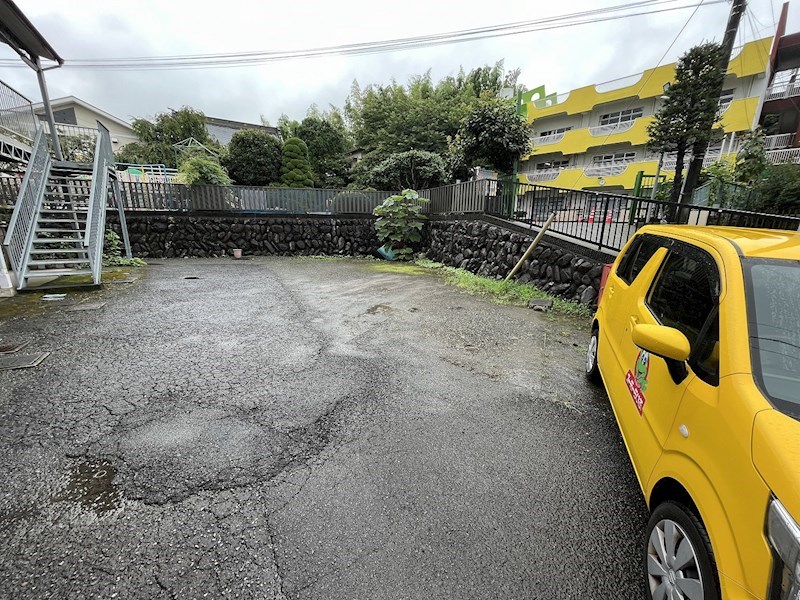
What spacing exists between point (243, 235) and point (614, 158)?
22.0 m

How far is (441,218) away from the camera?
11.3 meters

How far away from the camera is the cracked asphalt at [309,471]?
161cm

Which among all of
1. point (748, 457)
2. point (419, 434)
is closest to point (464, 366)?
point (419, 434)

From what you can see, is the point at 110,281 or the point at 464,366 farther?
the point at 110,281

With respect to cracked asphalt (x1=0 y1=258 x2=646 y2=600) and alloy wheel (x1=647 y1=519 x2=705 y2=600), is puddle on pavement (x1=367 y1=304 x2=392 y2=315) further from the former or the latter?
alloy wheel (x1=647 y1=519 x2=705 y2=600)

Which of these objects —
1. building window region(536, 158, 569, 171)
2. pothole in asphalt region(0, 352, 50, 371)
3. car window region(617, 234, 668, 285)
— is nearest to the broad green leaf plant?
car window region(617, 234, 668, 285)

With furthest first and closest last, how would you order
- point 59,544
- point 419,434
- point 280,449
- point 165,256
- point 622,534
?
point 165,256 → point 419,434 → point 280,449 → point 622,534 → point 59,544

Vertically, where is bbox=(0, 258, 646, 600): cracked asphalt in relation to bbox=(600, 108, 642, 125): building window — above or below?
below

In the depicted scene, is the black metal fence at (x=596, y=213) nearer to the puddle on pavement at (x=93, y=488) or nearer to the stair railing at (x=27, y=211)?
the puddle on pavement at (x=93, y=488)

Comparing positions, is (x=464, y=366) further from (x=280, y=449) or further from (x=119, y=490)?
(x=119, y=490)

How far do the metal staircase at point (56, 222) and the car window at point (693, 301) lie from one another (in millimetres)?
8643

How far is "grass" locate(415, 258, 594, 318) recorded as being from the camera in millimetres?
5824

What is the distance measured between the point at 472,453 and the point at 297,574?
129 cm

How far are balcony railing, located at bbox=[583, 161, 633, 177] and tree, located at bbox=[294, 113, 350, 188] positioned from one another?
597 inches
